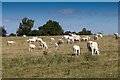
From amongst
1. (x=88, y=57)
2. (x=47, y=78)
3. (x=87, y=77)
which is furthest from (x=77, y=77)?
(x=88, y=57)

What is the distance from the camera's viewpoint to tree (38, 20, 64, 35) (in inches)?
4980

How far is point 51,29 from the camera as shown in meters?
127

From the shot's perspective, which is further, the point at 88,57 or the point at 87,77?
the point at 88,57

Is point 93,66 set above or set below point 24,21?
below

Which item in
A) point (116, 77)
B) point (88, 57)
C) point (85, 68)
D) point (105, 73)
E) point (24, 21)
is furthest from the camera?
point (24, 21)

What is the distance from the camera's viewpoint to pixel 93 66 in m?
16.0

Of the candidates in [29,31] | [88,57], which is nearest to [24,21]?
[29,31]

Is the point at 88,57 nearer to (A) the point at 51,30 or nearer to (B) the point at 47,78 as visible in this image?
(B) the point at 47,78

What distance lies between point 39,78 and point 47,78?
0.45 metres

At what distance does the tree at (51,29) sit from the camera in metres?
126

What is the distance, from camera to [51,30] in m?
128

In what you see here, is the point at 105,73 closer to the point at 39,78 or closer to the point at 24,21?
the point at 39,78

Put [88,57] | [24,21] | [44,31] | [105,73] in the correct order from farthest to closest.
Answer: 1. [24,21]
2. [44,31]
3. [88,57]
4. [105,73]

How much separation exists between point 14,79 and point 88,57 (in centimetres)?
859
